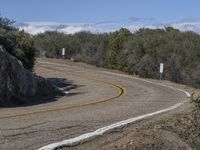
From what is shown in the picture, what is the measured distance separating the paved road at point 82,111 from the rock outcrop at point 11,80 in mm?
1502

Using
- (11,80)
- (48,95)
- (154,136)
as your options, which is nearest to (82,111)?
(11,80)

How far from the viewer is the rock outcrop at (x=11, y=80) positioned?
2167cm

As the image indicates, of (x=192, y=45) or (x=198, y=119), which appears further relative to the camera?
(x=192, y=45)

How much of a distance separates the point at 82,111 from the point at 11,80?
5208 mm

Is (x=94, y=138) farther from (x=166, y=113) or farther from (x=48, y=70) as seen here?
(x=48, y=70)

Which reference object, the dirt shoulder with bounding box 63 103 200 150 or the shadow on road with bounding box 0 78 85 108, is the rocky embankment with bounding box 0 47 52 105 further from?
the dirt shoulder with bounding box 63 103 200 150

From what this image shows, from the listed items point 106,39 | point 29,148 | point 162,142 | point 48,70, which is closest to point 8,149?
point 29,148

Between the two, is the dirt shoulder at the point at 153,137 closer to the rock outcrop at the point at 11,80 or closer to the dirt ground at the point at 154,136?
the dirt ground at the point at 154,136

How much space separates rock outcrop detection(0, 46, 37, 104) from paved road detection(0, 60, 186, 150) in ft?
4.93

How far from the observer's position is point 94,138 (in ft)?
40.4

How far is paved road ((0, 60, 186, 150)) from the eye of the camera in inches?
483

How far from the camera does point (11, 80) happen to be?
22297 mm

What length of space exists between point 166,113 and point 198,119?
2.63 m

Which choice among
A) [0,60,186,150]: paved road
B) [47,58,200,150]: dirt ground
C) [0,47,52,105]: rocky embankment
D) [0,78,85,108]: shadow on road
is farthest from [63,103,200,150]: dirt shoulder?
[0,47,52,105]: rocky embankment
